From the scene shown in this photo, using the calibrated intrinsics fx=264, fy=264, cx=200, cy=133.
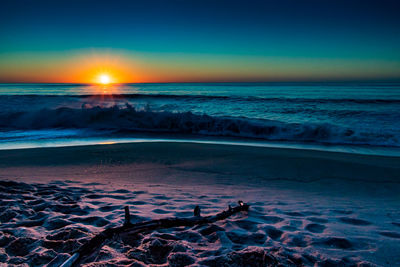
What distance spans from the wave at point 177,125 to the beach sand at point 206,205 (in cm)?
342

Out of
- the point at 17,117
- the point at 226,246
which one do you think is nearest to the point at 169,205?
the point at 226,246

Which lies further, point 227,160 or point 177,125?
point 177,125

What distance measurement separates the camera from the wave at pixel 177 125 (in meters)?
9.75

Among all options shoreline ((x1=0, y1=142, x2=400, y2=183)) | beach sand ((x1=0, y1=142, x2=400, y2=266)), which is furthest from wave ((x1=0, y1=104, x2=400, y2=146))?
beach sand ((x1=0, y1=142, x2=400, y2=266))

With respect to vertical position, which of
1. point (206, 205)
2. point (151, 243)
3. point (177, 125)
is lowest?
point (206, 205)

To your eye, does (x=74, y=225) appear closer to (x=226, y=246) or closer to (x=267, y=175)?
(x=226, y=246)

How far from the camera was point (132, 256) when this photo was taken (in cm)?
198

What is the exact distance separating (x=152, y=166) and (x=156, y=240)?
3326mm

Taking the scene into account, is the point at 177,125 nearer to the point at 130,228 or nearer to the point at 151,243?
the point at 130,228

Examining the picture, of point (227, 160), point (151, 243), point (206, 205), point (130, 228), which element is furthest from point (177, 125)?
point (151, 243)

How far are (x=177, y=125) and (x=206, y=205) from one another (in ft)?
30.1

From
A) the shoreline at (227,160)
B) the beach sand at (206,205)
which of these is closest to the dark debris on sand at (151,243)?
the beach sand at (206,205)

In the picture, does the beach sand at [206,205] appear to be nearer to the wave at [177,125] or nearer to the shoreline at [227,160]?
the shoreline at [227,160]

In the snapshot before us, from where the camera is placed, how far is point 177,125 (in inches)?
484
